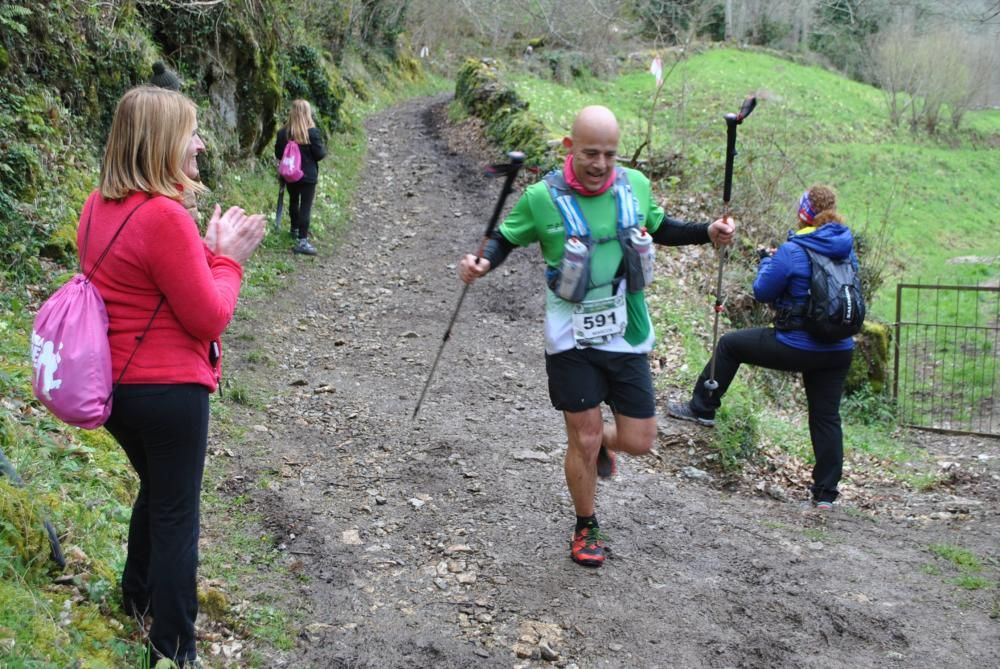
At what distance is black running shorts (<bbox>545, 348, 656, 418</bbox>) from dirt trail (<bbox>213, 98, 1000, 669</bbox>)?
0.93m

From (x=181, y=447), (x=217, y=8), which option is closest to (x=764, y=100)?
(x=217, y=8)

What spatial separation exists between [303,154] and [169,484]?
27.8ft

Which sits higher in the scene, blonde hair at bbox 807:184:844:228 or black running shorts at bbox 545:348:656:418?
blonde hair at bbox 807:184:844:228

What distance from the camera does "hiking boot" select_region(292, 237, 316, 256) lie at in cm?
1096

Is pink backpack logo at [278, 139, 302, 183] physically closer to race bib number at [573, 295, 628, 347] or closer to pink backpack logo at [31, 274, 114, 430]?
race bib number at [573, 295, 628, 347]

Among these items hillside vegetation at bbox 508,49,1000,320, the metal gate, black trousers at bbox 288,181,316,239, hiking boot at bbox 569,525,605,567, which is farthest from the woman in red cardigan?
hillside vegetation at bbox 508,49,1000,320

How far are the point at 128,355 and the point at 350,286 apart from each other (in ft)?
25.0

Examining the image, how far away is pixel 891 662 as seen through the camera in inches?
151

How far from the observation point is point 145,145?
272cm

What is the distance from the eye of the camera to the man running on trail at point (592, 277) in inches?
159

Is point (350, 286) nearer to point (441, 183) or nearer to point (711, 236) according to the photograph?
point (441, 183)

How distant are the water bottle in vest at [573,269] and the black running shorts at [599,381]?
0.31m

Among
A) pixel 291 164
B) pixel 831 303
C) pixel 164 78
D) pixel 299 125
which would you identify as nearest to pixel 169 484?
pixel 831 303

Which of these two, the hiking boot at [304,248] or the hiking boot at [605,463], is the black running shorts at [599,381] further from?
the hiking boot at [304,248]
